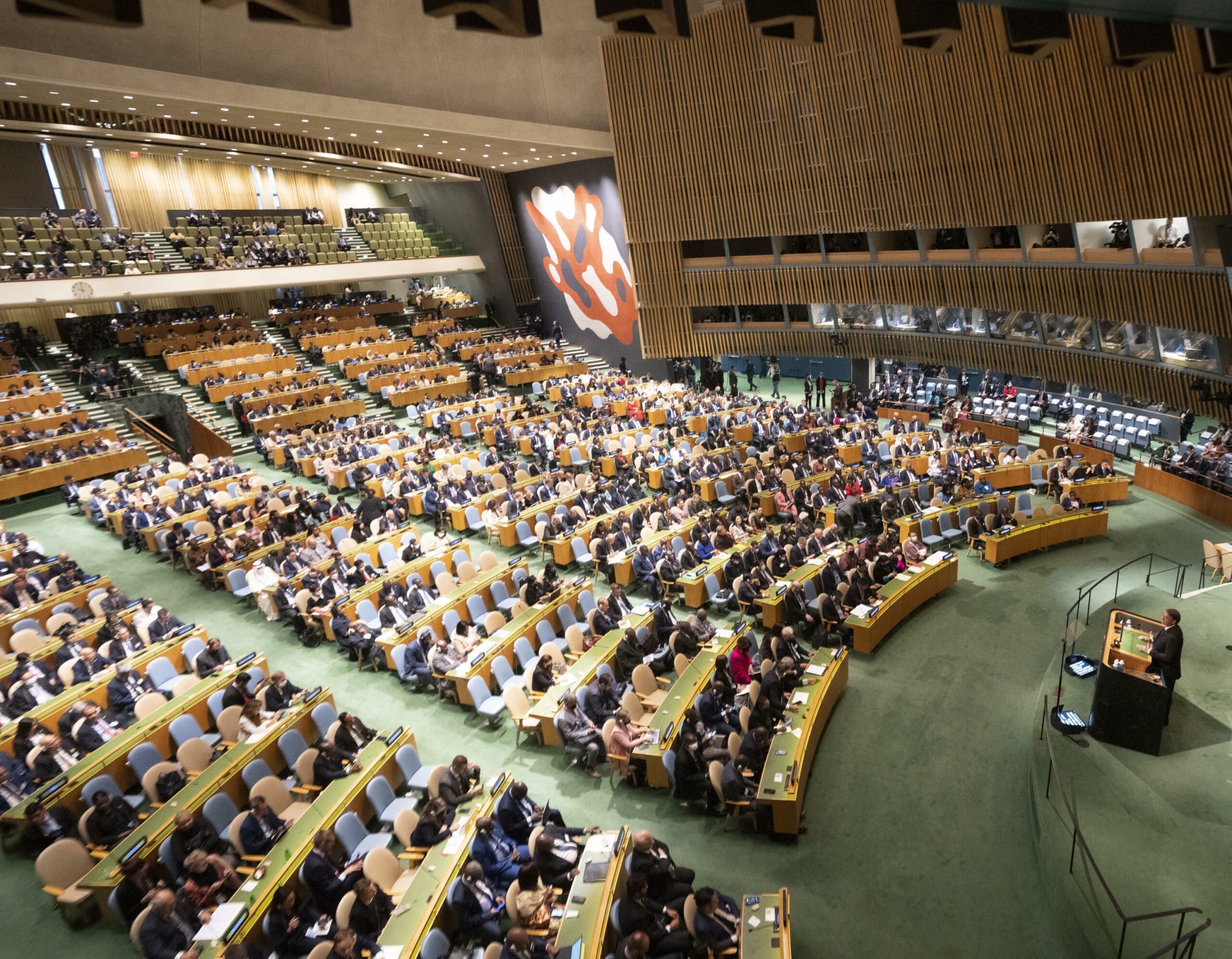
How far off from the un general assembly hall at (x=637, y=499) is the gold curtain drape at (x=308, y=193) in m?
4.96

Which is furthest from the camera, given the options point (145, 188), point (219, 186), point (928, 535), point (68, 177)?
point (219, 186)

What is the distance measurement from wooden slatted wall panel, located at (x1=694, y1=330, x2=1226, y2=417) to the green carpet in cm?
367

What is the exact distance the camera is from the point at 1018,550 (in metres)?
11.8

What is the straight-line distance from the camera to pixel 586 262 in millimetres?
25250

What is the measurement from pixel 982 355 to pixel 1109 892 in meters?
14.5

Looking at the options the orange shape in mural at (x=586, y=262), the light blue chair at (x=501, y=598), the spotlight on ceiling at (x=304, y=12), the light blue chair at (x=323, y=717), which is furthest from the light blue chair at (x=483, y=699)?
the orange shape in mural at (x=586, y=262)

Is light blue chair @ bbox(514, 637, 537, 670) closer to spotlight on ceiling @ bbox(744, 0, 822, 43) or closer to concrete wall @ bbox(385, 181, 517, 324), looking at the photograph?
spotlight on ceiling @ bbox(744, 0, 822, 43)

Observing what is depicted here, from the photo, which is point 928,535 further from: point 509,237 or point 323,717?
point 509,237

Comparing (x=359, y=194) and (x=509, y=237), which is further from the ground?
(x=359, y=194)

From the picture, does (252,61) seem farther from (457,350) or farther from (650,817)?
(650,817)

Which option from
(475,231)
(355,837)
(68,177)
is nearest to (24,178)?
(68,177)

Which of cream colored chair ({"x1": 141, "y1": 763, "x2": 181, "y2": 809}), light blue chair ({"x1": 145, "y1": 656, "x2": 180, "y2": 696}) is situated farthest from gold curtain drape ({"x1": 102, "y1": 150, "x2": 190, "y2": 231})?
cream colored chair ({"x1": 141, "y1": 763, "x2": 181, "y2": 809})

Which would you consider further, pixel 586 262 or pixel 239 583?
pixel 586 262

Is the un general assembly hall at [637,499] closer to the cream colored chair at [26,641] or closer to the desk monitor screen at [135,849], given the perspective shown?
the desk monitor screen at [135,849]
